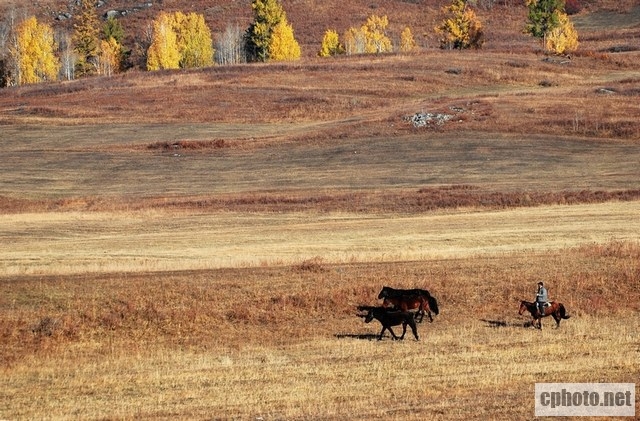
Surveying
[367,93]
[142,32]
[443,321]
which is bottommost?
[443,321]

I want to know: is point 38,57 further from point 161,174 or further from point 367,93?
point 161,174

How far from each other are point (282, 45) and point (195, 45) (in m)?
14.7

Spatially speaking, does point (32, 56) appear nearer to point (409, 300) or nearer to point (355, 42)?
point (355, 42)

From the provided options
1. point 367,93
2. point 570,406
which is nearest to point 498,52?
point 367,93

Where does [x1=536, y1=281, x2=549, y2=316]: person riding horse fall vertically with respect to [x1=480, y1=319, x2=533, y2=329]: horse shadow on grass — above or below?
above

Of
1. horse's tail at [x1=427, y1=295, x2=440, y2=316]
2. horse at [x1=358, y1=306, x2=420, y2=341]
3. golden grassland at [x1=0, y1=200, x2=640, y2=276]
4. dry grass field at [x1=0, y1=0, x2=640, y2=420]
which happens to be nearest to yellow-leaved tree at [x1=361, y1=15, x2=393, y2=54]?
dry grass field at [x1=0, y1=0, x2=640, y2=420]

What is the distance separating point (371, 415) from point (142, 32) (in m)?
187

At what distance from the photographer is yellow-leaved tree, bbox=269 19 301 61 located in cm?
16675

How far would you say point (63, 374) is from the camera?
2327cm

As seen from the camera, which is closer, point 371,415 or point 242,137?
point 371,415

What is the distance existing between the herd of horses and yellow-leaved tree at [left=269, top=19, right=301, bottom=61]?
14071 cm

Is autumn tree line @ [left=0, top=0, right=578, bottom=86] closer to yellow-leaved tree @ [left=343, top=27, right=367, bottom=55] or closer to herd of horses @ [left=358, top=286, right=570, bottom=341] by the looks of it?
→ yellow-leaved tree @ [left=343, top=27, right=367, bottom=55]

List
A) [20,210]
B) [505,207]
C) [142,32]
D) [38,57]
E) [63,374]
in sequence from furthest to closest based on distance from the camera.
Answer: [142,32] < [38,57] < [20,210] < [505,207] < [63,374]

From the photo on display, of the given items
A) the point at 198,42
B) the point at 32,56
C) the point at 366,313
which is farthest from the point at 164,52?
the point at 366,313
